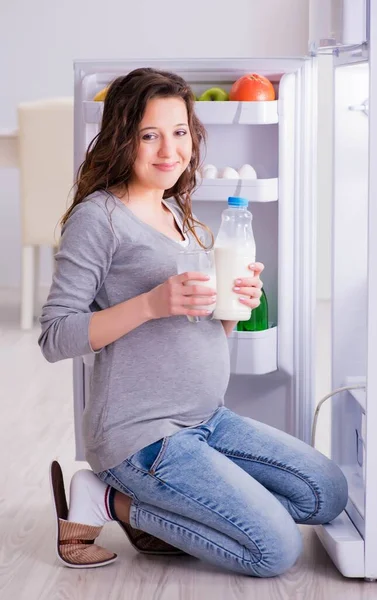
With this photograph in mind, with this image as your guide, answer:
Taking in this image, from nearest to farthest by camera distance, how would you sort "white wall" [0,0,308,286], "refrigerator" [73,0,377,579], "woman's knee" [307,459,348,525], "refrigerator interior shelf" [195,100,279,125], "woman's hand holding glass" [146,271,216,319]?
"woman's hand holding glass" [146,271,216,319] < "woman's knee" [307,459,348,525] < "refrigerator" [73,0,377,579] < "refrigerator interior shelf" [195,100,279,125] < "white wall" [0,0,308,286]

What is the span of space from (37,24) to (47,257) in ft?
3.92

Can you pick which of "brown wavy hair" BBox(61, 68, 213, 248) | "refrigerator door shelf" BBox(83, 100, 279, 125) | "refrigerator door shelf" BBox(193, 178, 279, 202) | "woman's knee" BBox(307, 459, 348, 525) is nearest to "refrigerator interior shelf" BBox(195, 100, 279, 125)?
"refrigerator door shelf" BBox(83, 100, 279, 125)

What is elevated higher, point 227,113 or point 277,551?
point 227,113

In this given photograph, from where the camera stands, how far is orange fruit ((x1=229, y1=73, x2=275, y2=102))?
2025 millimetres

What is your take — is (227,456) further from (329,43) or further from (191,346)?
(329,43)

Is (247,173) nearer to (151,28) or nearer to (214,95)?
→ (214,95)

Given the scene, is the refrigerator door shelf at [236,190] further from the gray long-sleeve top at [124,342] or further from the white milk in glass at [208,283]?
the white milk in glass at [208,283]

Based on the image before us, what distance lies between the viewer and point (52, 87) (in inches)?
208

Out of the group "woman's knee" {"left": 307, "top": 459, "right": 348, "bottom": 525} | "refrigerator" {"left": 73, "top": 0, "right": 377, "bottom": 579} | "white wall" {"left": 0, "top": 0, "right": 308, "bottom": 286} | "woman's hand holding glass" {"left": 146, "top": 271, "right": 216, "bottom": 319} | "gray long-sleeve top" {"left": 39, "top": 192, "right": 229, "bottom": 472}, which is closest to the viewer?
"woman's hand holding glass" {"left": 146, "top": 271, "right": 216, "bottom": 319}

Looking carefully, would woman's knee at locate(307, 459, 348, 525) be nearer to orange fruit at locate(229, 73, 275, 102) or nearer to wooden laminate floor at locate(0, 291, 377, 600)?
wooden laminate floor at locate(0, 291, 377, 600)

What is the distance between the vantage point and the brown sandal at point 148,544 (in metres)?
1.77

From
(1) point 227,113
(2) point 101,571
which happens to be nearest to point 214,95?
(1) point 227,113

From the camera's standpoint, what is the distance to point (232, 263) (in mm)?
1579

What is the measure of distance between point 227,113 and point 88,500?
32.2 inches
